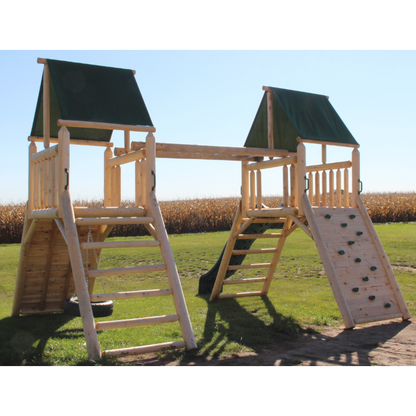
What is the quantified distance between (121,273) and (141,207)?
1.11 m

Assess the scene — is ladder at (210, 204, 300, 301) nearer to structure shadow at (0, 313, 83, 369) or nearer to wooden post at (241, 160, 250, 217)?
wooden post at (241, 160, 250, 217)

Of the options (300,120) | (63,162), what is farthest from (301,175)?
(63,162)

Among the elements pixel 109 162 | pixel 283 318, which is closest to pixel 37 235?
pixel 109 162

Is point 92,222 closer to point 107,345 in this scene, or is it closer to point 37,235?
point 107,345

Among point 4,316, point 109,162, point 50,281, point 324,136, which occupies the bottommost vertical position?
point 4,316

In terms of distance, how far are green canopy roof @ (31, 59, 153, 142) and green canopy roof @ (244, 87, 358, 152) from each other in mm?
2936

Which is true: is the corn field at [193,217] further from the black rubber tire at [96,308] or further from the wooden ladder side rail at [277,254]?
the black rubber tire at [96,308]

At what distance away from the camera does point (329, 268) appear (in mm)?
6711

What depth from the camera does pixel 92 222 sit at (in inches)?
226

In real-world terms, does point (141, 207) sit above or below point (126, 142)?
below

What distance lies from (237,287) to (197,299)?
6.74ft

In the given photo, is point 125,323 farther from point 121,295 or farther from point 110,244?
point 110,244
